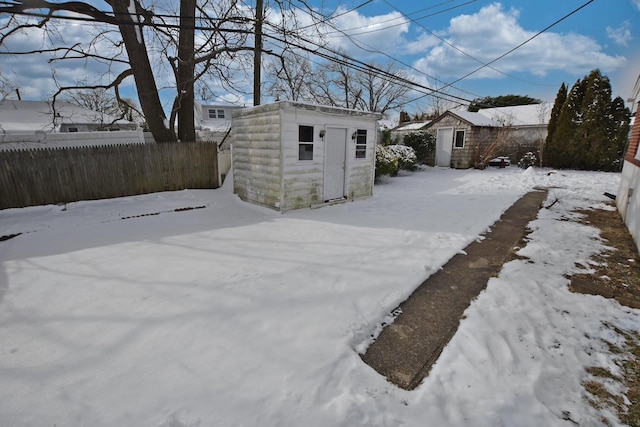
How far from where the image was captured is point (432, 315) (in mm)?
2984

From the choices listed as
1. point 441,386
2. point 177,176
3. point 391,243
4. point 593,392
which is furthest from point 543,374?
point 177,176

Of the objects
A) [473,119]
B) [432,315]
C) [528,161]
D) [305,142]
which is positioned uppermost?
[473,119]

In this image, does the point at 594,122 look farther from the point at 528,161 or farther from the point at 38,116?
the point at 38,116

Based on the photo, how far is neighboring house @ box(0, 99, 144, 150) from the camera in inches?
320

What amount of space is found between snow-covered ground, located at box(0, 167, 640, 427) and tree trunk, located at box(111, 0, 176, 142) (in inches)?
178

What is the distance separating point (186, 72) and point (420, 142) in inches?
500

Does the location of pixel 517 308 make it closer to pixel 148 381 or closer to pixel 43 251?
pixel 148 381

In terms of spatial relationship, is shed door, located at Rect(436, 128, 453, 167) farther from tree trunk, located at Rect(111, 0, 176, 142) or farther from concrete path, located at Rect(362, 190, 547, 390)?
tree trunk, located at Rect(111, 0, 176, 142)

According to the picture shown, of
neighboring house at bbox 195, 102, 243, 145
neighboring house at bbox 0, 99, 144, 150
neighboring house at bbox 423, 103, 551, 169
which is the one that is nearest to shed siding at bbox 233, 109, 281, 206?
neighboring house at bbox 0, 99, 144, 150

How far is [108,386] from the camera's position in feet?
6.60

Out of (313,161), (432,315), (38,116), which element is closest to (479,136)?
(313,161)

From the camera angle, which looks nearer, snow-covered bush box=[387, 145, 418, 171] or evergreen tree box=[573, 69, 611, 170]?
evergreen tree box=[573, 69, 611, 170]

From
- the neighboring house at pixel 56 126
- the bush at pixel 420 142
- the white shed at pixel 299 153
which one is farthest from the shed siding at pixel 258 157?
the bush at pixel 420 142

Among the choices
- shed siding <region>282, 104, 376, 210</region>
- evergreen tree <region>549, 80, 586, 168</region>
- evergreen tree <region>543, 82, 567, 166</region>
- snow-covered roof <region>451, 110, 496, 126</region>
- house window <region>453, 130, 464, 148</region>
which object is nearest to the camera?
shed siding <region>282, 104, 376, 210</region>
